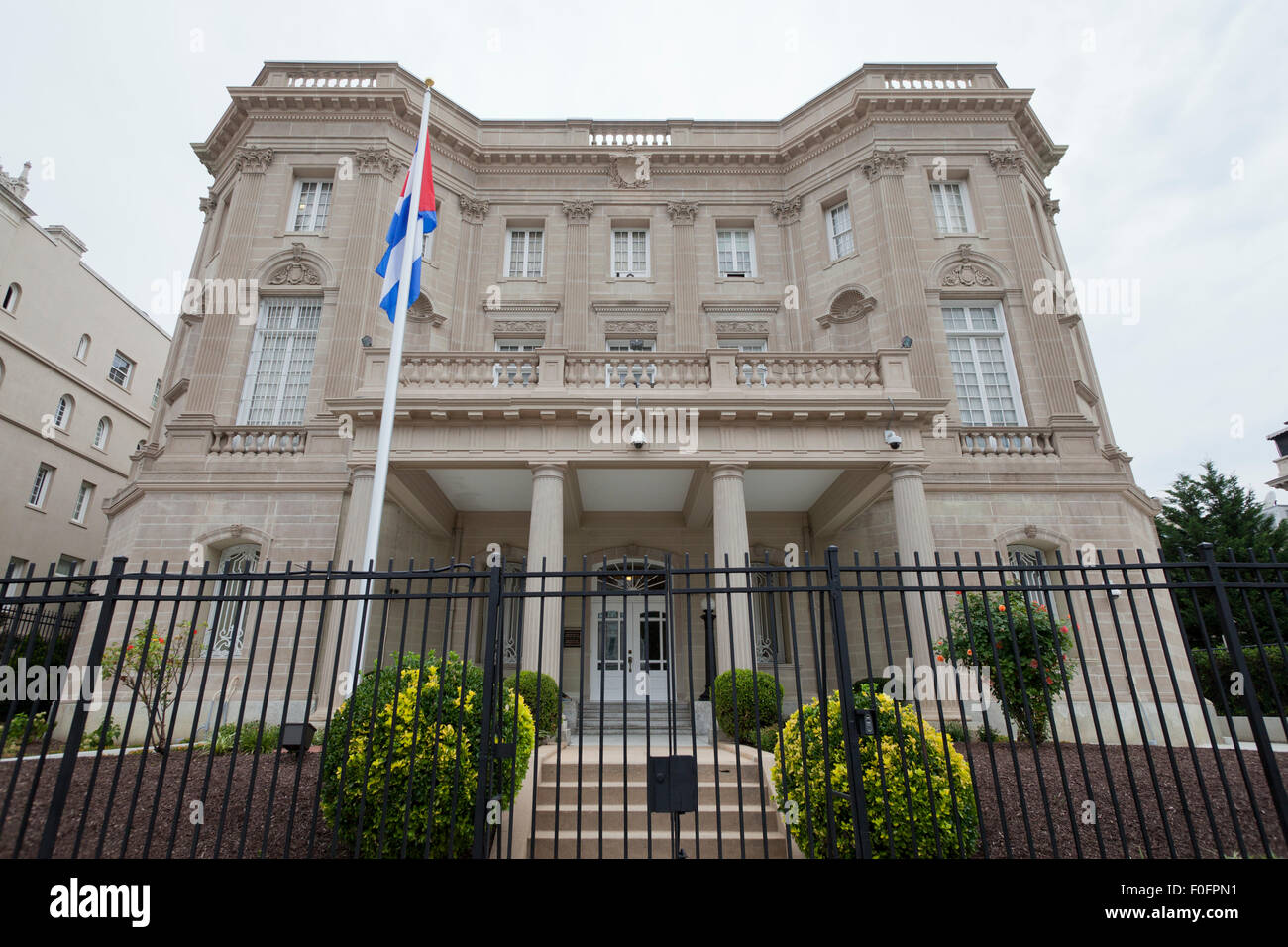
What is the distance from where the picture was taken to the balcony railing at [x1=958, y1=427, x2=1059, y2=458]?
15.9 metres

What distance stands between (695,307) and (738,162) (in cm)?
568

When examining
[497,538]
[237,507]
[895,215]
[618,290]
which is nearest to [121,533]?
[237,507]

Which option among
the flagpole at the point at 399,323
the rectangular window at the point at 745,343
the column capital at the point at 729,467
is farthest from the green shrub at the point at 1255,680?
the flagpole at the point at 399,323

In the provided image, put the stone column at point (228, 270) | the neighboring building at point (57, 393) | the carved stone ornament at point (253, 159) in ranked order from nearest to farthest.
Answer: the stone column at point (228, 270) < the carved stone ornament at point (253, 159) < the neighboring building at point (57, 393)

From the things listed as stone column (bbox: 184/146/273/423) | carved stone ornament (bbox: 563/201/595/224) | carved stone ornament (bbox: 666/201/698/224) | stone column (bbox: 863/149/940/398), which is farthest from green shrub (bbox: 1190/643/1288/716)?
stone column (bbox: 184/146/273/423)

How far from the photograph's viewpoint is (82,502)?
26.6m

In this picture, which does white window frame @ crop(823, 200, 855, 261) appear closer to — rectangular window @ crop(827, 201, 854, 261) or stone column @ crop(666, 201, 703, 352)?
rectangular window @ crop(827, 201, 854, 261)

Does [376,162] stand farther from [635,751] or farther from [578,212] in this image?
[635,751]

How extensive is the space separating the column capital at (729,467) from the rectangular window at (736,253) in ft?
31.3

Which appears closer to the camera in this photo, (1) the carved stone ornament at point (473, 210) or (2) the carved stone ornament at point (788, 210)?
(1) the carved stone ornament at point (473, 210)

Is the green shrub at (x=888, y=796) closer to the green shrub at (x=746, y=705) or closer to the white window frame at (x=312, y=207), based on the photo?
the green shrub at (x=746, y=705)

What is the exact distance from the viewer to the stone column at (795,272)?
19172 mm

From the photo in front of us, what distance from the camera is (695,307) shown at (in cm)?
1953
